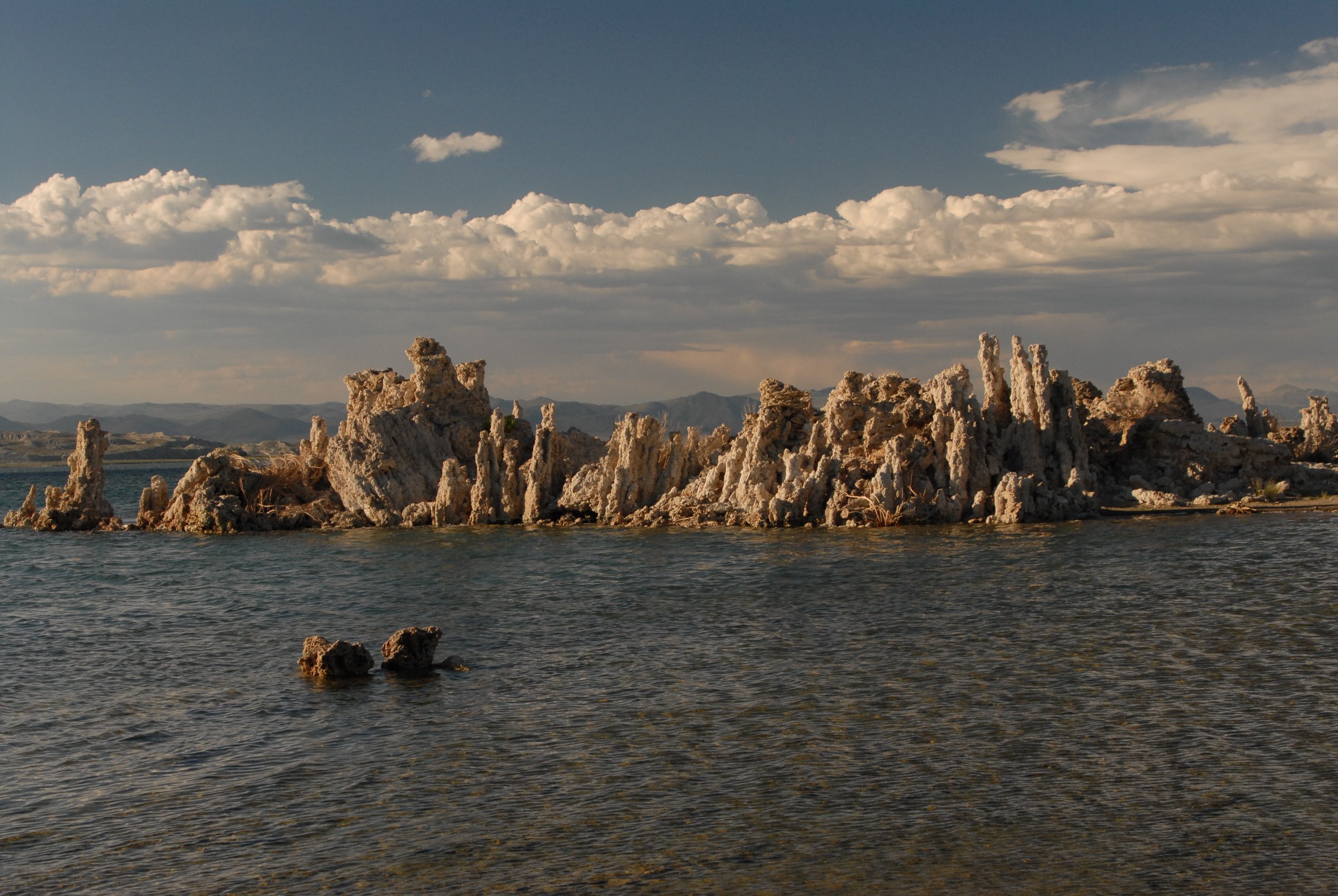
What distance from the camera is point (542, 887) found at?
42.8 feet

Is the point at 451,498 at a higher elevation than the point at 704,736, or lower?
higher

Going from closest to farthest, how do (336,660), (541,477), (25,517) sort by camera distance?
(336,660)
(541,477)
(25,517)

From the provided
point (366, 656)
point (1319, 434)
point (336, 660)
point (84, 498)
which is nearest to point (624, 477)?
point (84, 498)

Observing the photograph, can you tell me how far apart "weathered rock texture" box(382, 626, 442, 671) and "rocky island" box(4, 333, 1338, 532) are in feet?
93.2

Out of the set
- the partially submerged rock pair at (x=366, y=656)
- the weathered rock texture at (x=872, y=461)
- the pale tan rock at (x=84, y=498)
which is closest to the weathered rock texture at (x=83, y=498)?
the pale tan rock at (x=84, y=498)

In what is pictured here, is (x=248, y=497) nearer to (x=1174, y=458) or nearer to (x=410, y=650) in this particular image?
(x=410, y=650)

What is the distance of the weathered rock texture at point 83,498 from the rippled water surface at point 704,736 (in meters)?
23.5

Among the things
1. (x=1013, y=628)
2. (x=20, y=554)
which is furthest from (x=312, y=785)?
(x=20, y=554)

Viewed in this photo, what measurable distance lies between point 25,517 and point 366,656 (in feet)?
160

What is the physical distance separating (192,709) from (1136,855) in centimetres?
1660

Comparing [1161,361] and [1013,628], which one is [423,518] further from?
[1161,361]

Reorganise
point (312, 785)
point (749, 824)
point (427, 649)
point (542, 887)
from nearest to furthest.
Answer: point (542, 887), point (749, 824), point (312, 785), point (427, 649)

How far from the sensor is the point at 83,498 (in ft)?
195

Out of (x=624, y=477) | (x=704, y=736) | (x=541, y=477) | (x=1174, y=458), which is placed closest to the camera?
(x=704, y=736)
